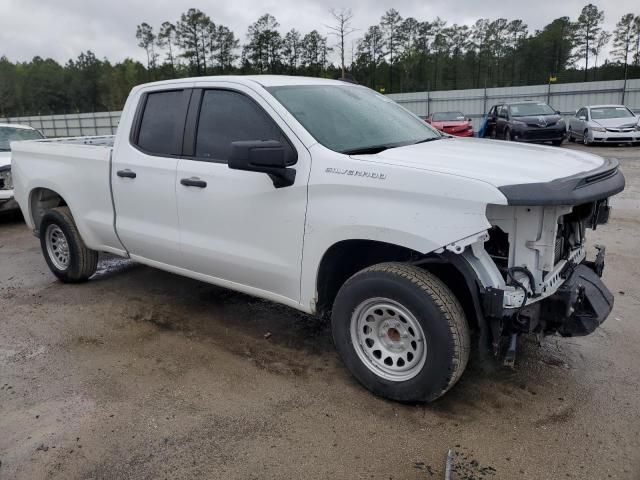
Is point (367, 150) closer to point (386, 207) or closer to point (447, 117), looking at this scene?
point (386, 207)

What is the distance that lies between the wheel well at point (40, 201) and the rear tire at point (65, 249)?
0.22 metres

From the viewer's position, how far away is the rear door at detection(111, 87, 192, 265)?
4.30 meters

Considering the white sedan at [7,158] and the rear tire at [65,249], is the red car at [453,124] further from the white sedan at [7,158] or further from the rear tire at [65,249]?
the rear tire at [65,249]

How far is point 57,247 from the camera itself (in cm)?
588

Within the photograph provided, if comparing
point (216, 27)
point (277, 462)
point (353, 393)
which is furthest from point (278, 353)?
point (216, 27)

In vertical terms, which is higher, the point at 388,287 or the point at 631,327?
the point at 388,287

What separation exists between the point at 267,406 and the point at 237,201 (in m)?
1.36

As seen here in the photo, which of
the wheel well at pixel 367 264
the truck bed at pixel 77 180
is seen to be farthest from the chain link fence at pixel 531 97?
the wheel well at pixel 367 264

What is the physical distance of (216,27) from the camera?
212 ft

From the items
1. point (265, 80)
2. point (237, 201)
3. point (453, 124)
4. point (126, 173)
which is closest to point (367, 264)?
point (237, 201)

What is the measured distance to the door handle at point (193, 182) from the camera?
3982 mm

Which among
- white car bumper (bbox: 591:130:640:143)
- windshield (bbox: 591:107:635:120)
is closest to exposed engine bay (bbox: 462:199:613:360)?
white car bumper (bbox: 591:130:640:143)

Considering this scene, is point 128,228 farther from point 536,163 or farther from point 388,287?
point 536,163

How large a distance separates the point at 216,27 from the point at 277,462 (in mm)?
67958
